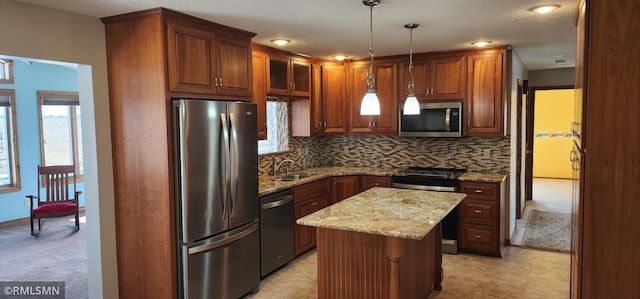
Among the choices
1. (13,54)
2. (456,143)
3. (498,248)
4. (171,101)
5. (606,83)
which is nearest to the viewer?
(606,83)

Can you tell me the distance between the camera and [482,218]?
14.7 ft

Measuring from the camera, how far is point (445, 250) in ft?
15.2

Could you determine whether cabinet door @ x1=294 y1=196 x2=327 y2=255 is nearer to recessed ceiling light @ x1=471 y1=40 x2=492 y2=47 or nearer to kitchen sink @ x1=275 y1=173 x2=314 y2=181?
kitchen sink @ x1=275 y1=173 x2=314 y2=181

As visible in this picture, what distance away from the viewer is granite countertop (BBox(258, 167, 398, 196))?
3.98 meters

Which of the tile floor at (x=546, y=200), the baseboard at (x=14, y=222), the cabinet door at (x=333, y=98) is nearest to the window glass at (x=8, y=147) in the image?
the baseboard at (x=14, y=222)

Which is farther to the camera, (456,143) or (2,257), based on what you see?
(456,143)

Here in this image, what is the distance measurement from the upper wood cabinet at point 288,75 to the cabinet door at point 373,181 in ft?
4.08

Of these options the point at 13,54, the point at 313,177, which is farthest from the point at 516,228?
the point at 13,54

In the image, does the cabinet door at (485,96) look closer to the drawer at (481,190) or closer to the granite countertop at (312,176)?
the drawer at (481,190)

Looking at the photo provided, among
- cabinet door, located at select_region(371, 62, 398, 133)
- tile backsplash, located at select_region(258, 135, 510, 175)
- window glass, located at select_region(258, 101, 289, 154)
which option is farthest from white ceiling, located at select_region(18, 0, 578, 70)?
tile backsplash, located at select_region(258, 135, 510, 175)

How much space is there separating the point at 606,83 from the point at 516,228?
4132 millimetres

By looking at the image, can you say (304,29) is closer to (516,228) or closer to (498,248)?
(498,248)

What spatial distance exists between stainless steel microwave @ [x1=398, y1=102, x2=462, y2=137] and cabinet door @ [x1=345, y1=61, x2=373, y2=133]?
472mm

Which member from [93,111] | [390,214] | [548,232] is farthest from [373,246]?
[548,232]
